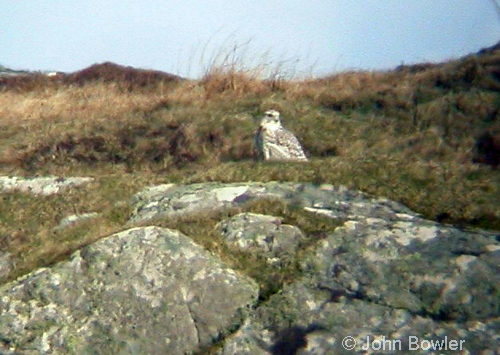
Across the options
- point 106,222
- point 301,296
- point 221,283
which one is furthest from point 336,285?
point 106,222

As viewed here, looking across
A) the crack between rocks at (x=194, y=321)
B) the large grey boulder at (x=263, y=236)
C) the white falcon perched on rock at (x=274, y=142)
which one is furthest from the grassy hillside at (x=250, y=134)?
the crack between rocks at (x=194, y=321)

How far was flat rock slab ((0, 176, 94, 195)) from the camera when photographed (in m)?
11.3

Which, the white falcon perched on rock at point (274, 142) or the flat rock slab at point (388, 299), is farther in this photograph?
the white falcon perched on rock at point (274, 142)

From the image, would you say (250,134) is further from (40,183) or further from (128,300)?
(128,300)

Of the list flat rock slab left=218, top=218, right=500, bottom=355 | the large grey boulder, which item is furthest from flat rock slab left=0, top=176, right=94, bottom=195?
flat rock slab left=218, top=218, right=500, bottom=355

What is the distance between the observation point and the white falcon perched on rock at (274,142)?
13.9 metres

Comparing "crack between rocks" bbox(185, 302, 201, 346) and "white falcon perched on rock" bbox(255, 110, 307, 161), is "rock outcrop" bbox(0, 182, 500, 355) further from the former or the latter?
"white falcon perched on rock" bbox(255, 110, 307, 161)

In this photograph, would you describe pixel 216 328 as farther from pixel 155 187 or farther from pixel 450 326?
pixel 155 187

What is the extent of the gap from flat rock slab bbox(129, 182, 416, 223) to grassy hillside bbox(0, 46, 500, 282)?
27 centimetres

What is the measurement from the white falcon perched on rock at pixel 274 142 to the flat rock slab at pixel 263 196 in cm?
396

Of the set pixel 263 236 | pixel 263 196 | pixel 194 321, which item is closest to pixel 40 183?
pixel 263 196

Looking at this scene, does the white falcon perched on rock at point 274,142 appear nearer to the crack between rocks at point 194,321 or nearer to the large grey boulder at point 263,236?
the large grey boulder at point 263,236

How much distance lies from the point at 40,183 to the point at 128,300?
4.74m

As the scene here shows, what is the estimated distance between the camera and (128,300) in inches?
288
